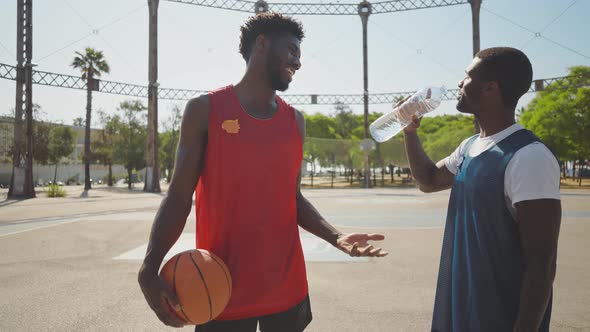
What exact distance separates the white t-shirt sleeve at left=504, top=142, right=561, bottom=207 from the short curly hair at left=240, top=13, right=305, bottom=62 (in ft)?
4.04

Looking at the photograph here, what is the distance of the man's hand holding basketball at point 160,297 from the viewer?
1748 mm

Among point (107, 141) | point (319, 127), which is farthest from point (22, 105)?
point (319, 127)

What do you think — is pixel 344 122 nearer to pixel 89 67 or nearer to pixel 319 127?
pixel 319 127

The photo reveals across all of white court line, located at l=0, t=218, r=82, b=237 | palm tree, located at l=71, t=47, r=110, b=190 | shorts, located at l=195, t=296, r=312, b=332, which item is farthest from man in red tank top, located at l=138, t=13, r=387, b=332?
palm tree, located at l=71, t=47, r=110, b=190

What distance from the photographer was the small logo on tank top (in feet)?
6.39

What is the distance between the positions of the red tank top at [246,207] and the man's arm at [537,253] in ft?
3.35

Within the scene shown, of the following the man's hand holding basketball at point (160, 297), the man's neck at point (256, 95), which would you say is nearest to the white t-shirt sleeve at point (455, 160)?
the man's neck at point (256, 95)

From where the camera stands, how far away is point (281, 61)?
7.13ft

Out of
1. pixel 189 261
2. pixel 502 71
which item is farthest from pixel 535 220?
pixel 189 261

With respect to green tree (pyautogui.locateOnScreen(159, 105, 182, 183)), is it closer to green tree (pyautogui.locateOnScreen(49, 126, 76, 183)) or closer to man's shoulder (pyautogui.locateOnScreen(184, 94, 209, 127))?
green tree (pyautogui.locateOnScreen(49, 126, 76, 183))

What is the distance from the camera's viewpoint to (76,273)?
232 inches

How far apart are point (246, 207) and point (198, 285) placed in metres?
0.39

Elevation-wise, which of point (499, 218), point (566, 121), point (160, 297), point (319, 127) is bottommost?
point (160, 297)

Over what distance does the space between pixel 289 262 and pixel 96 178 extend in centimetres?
7139
